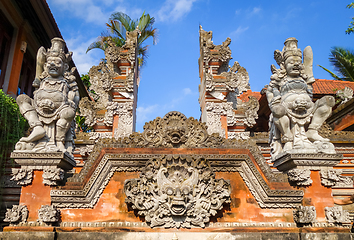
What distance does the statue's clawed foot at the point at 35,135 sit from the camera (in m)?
6.50

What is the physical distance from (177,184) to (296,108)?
345 cm

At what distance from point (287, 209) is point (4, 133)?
9.08 m

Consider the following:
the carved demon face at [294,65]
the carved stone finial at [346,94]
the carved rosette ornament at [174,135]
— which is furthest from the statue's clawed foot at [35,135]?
the carved stone finial at [346,94]

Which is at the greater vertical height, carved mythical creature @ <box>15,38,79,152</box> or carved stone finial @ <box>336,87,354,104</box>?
carved stone finial @ <box>336,87,354,104</box>

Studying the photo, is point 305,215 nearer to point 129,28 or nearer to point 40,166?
point 40,166

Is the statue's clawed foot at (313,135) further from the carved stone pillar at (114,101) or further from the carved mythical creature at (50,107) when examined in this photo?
the carved stone pillar at (114,101)

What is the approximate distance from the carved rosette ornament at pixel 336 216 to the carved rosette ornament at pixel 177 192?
2248mm

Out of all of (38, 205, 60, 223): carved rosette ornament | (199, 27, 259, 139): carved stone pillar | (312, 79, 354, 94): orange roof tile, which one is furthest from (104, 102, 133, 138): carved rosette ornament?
(312, 79, 354, 94): orange roof tile

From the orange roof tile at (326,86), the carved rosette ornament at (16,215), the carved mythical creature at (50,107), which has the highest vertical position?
the orange roof tile at (326,86)

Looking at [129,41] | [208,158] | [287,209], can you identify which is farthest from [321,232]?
[129,41]

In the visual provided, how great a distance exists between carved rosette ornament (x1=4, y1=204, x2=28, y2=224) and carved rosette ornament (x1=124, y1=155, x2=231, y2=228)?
7.40 feet

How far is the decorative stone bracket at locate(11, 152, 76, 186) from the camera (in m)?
6.27

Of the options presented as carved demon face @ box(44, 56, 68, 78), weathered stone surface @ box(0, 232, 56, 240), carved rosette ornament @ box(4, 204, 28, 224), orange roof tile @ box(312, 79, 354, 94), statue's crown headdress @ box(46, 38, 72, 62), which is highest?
orange roof tile @ box(312, 79, 354, 94)

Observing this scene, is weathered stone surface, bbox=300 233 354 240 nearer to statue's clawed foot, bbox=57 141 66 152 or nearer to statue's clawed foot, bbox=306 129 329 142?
statue's clawed foot, bbox=306 129 329 142
